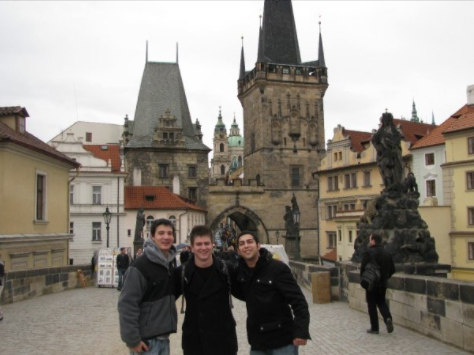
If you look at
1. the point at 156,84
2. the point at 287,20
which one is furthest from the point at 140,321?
the point at 287,20

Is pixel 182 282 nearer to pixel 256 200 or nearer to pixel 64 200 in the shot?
pixel 64 200

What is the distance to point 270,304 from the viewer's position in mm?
4344

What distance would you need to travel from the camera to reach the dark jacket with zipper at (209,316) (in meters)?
4.33

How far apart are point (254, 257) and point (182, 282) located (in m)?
0.58

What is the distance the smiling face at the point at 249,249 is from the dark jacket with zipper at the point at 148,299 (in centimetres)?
59

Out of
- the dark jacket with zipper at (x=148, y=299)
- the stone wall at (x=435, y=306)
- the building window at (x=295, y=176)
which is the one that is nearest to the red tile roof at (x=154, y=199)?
the building window at (x=295, y=176)

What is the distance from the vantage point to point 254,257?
443 centimetres

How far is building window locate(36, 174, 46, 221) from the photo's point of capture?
20.4 m

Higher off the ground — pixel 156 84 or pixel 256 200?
pixel 156 84

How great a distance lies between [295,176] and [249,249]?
171ft

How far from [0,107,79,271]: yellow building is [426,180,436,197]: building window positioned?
21271mm

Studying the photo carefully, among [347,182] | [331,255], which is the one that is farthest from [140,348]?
[347,182]

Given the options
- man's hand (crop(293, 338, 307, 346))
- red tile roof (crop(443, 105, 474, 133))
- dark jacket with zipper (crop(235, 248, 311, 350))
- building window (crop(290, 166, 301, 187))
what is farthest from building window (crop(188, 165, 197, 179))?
man's hand (crop(293, 338, 307, 346))

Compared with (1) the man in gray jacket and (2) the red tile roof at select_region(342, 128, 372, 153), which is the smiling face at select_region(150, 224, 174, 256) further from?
(2) the red tile roof at select_region(342, 128, 372, 153)
